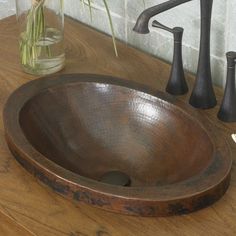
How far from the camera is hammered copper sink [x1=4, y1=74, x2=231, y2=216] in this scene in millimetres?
1129

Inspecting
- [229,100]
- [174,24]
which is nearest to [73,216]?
[229,100]

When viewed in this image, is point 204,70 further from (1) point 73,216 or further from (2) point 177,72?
(1) point 73,216

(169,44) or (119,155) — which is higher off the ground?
(169,44)

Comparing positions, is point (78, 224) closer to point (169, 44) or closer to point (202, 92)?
point (202, 92)

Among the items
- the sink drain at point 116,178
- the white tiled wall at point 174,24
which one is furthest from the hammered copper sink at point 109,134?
the white tiled wall at point 174,24

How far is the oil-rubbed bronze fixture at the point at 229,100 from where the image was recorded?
46.3 inches

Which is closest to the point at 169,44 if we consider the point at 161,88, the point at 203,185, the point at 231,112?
the point at 161,88

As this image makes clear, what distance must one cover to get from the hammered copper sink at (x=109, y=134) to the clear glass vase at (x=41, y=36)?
3.1 inches

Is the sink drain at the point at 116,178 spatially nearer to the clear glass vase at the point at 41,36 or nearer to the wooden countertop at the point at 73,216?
the wooden countertop at the point at 73,216

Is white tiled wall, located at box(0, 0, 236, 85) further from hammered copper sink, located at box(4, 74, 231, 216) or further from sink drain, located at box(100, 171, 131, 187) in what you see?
sink drain, located at box(100, 171, 131, 187)

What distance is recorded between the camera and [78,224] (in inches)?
39.3

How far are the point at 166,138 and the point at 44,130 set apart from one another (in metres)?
0.25

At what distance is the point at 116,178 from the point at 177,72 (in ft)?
0.84

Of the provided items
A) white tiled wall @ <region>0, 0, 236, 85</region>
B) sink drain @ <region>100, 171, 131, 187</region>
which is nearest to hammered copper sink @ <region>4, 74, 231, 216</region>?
sink drain @ <region>100, 171, 131, 187</region>
